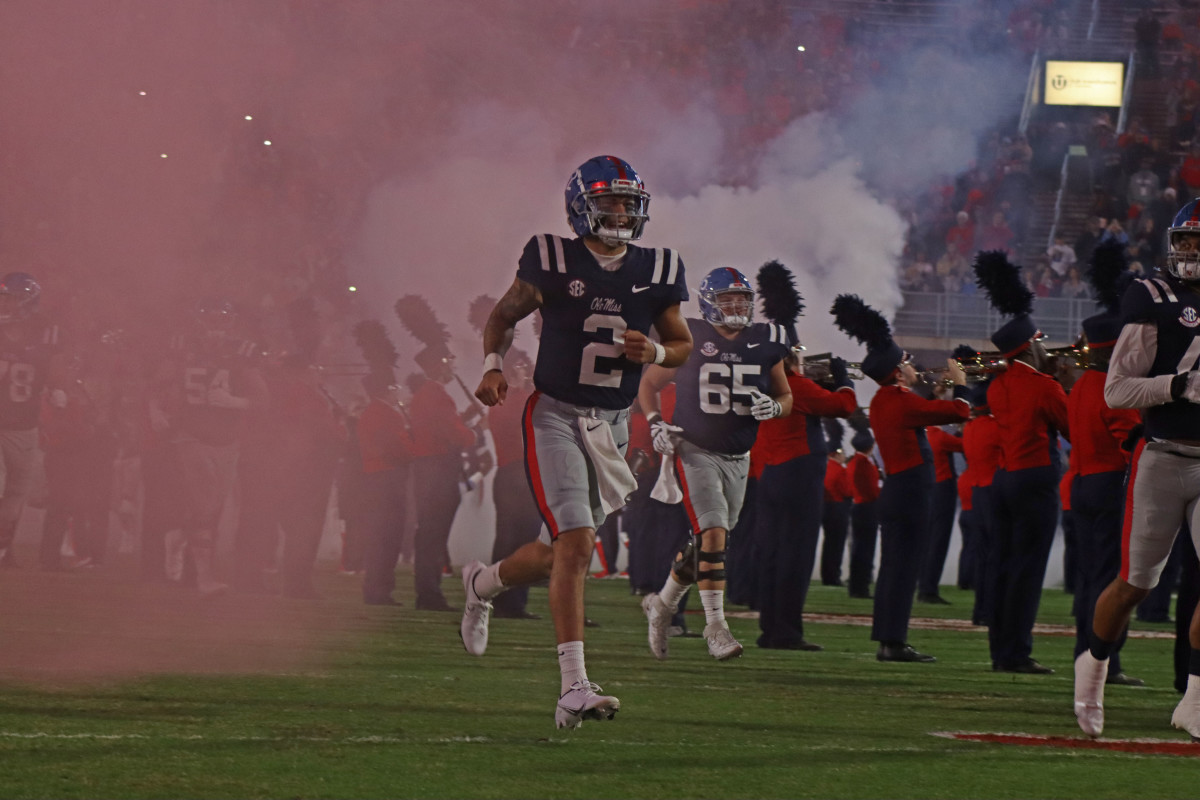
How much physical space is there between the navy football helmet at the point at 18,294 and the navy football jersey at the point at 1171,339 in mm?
4968

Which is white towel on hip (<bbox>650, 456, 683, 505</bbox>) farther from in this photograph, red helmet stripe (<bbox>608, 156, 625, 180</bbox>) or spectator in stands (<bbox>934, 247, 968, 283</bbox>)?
spectator in stands (<bbox>934, 247, 968, 283</bbox>)

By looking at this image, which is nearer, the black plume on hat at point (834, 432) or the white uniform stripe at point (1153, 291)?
the white uniform stripe at point (1153, 291)

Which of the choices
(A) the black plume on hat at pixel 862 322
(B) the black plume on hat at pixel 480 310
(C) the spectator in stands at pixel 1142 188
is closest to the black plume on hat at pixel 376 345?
(B) the black plume on hat at pixel 480 310

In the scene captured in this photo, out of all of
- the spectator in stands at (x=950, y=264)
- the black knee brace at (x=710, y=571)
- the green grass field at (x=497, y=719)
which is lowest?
the green grass field at (x=497, y=719)

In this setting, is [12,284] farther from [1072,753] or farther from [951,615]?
[951,615]

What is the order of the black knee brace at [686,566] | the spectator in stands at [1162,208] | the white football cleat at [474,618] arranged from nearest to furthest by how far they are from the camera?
the white football cleat at [474,618]
the black knee brace at [686,566]
the spectator in stands at [1162,208]

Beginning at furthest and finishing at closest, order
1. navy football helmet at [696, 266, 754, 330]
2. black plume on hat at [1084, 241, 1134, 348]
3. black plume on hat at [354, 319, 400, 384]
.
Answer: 1. black plume on hat at [354, 319, 400, 384]
2. navy football helmet at [696, 266, 754, 330]
3. black plume on hat at [1084, 241, 1134, 348]

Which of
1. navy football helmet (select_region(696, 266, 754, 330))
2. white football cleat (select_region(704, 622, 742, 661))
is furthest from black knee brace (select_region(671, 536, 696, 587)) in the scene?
navy football helmet (select_region(696, 266, 754, 330))

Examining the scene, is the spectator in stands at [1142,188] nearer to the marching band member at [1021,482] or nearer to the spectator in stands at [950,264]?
the spectator in stands at [950,264]

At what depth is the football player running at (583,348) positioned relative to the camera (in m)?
5.50

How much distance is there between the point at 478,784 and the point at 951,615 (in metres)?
10.1

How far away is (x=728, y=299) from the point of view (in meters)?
8.43

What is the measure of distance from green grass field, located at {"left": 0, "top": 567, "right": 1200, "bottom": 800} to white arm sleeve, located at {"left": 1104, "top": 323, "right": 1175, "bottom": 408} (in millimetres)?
1154

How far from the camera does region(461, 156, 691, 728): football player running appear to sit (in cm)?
550
